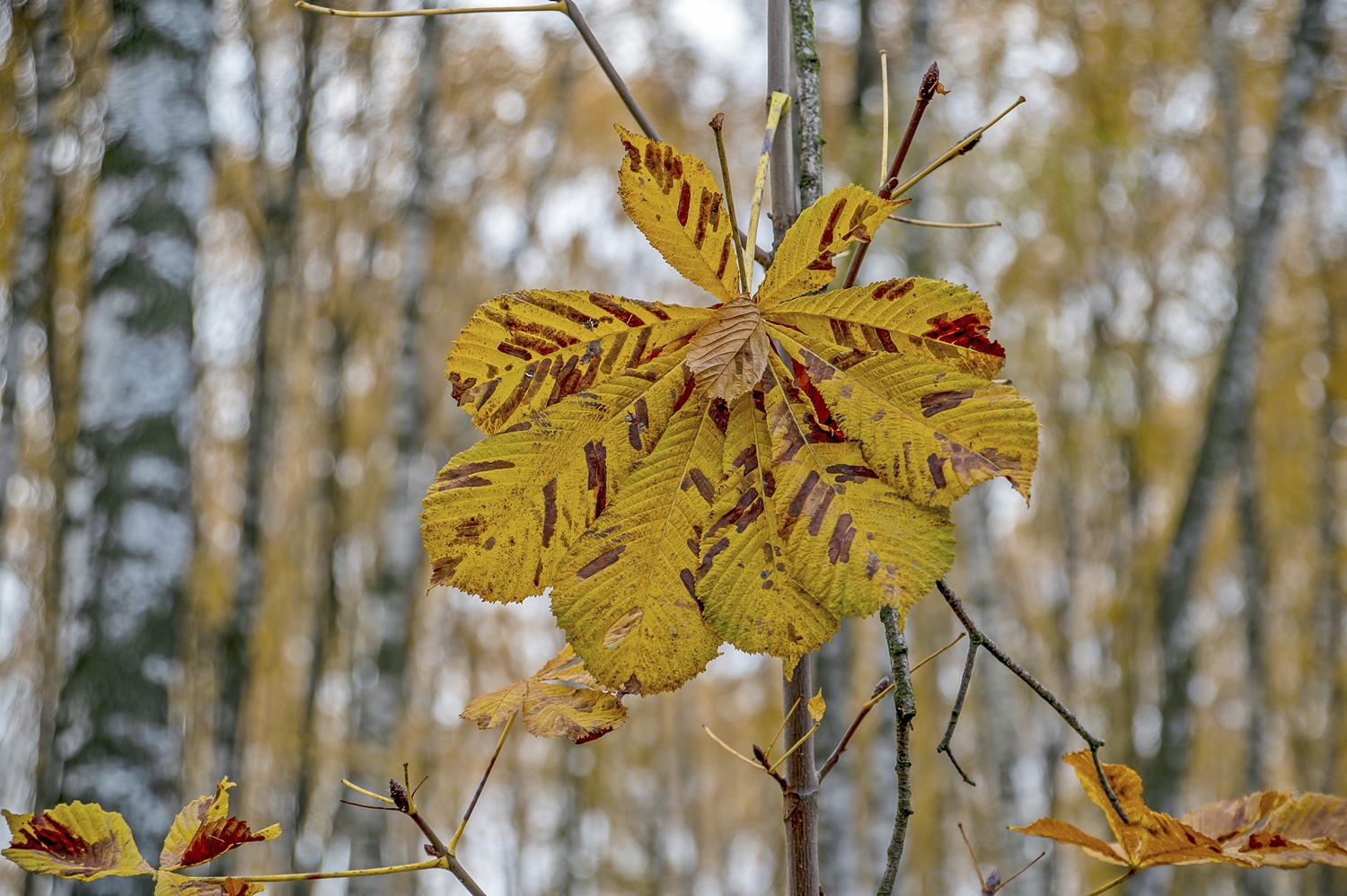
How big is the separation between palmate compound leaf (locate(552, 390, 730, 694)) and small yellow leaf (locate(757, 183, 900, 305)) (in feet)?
0.24

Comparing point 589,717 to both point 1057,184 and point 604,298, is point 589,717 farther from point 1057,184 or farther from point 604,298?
point 1057,184

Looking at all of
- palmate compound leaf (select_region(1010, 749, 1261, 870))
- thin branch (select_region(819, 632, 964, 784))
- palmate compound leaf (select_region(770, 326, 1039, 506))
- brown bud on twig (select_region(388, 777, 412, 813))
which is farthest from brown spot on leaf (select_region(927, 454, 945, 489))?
brown bud on twig (select_region(388, 777, 412, 813))

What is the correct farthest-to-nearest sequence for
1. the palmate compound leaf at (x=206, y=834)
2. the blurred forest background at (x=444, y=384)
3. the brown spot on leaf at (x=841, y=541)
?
the blurred forest background at (x=444, y=384)
the palmate compound leaf at (x=206, y=834)
the brown spot on leaf at (x=841, y=541)

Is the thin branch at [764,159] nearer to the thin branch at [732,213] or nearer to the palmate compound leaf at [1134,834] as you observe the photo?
the thin branch at [732,213]

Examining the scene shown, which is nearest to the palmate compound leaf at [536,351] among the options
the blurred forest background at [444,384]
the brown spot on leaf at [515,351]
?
the brown spot on leaf at [515,351]

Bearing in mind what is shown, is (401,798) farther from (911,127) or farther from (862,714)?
(911,127)

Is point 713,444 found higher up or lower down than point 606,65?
lower down

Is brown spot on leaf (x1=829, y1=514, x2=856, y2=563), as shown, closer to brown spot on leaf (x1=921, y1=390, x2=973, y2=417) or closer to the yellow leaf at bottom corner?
brown spot on leaf (x1=921, y1=390, x2=973, y2=417)

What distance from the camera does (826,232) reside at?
15.1 inches

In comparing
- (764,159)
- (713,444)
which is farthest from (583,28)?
(713,444)

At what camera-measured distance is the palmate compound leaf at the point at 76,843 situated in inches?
18.0

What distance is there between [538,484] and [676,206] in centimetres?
14

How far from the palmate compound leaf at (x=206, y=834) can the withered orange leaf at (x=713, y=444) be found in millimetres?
215

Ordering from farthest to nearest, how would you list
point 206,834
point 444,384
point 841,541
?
point 444,384 < point 206,834 < point 841,541
